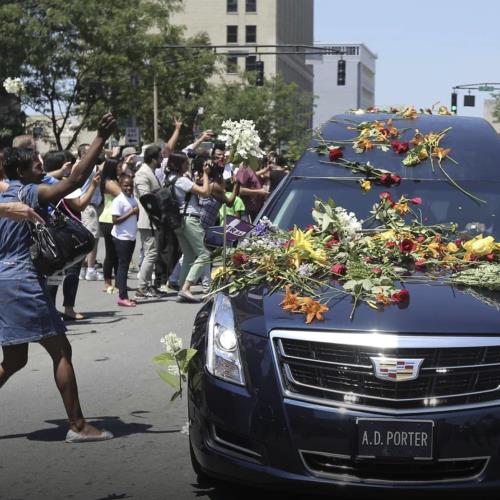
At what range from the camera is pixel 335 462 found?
202 inches

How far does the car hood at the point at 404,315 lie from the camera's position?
205 inches

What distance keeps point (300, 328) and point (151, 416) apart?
9.35ft

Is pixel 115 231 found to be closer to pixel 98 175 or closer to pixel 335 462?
pixel 98 175

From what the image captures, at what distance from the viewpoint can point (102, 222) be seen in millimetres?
16031

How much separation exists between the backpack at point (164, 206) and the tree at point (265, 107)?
5696 centimetres

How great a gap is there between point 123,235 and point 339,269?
9018 mm

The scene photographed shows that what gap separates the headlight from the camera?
212 inches

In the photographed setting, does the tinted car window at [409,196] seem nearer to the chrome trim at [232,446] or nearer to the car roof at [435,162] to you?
the car roof at [435,162]

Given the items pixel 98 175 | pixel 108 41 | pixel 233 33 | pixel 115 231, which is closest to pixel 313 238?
pixel 98 175

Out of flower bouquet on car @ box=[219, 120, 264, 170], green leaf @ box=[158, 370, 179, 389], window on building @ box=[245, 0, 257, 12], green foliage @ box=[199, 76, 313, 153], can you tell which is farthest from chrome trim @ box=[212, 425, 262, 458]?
window on building @ box=[245, 0, 257, 12]

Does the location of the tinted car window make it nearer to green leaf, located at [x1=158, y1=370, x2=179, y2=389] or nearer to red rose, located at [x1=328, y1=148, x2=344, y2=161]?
red rose, located at [x1=328, y1=148, x2=344, y2=161]

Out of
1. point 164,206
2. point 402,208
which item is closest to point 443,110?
point 402,208

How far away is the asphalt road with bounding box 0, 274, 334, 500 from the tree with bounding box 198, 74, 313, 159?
6220 centimetres

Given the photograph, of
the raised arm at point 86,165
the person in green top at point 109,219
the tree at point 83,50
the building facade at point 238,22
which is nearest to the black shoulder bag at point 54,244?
the raised arm at point 86,165
